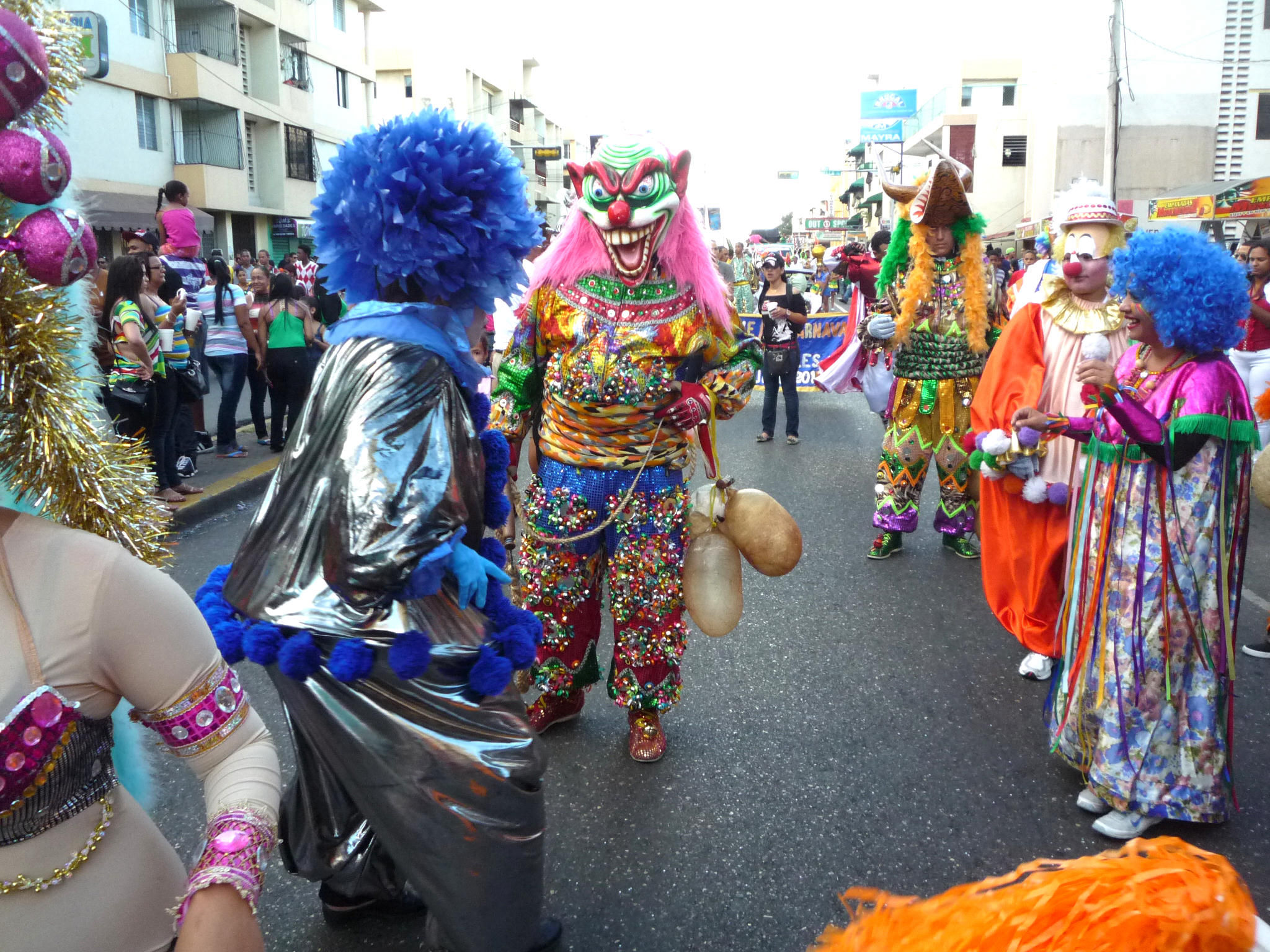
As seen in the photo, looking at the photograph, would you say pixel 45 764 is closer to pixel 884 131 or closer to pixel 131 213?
pixel 131 213

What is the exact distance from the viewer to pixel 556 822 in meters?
3.06

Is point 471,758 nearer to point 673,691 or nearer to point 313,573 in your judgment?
point 313,573

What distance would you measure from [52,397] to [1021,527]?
3.70m

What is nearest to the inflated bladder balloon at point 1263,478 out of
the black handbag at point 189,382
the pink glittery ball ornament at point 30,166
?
the pink glittery ball ornament at point 30,166

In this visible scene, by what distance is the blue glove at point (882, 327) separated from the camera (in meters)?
5.52

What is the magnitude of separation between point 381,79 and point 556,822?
2016 inches

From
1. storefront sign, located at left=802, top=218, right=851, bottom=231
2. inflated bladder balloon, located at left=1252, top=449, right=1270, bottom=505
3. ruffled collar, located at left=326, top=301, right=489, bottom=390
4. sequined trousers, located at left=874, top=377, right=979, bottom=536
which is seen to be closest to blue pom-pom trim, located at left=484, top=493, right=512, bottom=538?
ruffled collar, located at left=326, top=301, right=489, bottom=390

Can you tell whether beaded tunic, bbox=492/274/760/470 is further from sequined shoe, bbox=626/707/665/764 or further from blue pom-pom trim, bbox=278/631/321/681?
blue pom-pom trim, bbox=278/631/321/681

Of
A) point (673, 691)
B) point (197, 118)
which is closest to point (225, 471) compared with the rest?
point (673, 691)

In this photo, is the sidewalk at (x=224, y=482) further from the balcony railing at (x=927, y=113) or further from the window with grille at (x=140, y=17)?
the balcony railing at (x=927, y=113)

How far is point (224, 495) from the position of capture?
7.17 meters

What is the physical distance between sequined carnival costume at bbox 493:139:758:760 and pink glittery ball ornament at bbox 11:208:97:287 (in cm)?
199

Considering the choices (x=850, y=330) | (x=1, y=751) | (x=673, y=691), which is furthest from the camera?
(x=850, y=330)

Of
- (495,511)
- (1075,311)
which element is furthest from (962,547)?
(495,511)
